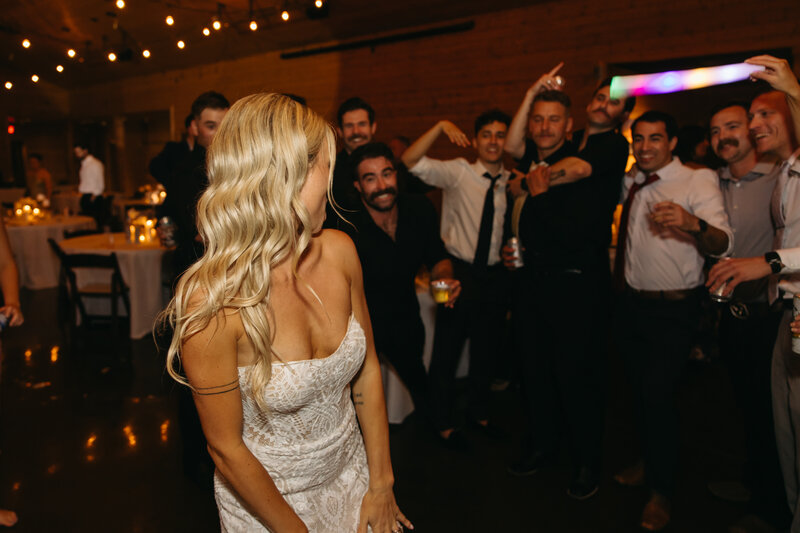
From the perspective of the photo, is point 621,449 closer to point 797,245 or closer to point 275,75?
point 797,245

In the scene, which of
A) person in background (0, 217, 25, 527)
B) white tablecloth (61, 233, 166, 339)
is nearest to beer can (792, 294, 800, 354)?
person in background (0, 217, 25, 527)

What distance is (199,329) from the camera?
1.01 m

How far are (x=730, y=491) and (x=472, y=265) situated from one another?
175 centimetres

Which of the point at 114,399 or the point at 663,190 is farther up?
the point at 663,190

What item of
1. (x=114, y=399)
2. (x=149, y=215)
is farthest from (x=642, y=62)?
(x=114, y=399)

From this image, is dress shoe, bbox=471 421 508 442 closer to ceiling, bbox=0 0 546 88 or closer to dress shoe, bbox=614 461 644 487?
dress shoe, bbox=614 461 644 487

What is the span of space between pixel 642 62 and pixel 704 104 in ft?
5.70

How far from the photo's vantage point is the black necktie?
10.4ft

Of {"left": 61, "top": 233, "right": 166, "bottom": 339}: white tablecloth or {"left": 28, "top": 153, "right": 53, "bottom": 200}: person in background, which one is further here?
{"left": 28, "top": 153, "right": 53, "bottom": 200}: person in background

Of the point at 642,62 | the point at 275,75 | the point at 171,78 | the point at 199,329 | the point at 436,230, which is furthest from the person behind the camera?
the point at 171,78

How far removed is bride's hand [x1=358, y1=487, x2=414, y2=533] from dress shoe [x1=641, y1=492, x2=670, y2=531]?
5.35 feet

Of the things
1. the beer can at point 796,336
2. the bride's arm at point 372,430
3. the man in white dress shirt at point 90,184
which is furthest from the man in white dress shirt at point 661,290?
the man in white dress shirt at point 90,184

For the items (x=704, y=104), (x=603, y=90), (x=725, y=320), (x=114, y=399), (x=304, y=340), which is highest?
(x=704, y=104)

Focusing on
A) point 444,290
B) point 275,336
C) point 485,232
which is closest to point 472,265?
point 485,232
